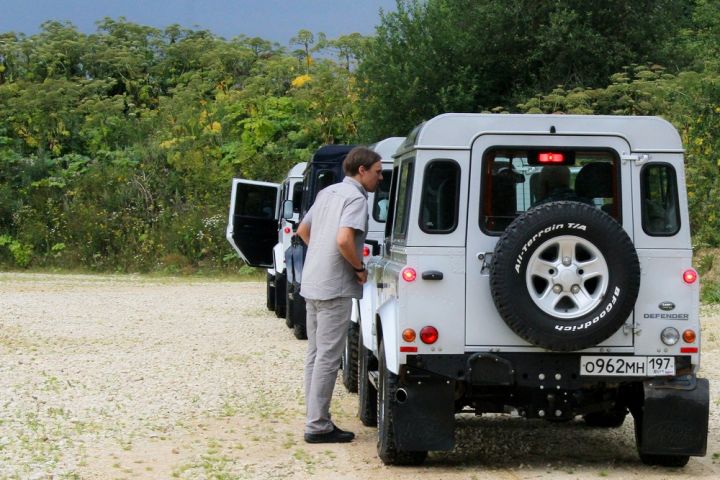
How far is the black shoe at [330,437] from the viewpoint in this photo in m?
8.84

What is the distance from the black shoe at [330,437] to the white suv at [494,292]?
1067 mm

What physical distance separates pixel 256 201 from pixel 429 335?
1497 cm

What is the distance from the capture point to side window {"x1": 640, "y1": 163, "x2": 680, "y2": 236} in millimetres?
7703

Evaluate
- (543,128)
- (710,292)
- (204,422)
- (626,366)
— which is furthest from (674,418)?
(710,292)

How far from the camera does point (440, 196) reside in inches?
303

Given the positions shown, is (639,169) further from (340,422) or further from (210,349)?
(210,349)

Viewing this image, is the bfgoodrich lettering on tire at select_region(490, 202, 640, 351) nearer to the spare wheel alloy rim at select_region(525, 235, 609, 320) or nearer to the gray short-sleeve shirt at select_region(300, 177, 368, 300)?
the spare wheel alloy rim at select_region(525, 235, 609, 320)

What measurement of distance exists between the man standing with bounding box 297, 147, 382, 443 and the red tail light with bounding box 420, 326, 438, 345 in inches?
41.3

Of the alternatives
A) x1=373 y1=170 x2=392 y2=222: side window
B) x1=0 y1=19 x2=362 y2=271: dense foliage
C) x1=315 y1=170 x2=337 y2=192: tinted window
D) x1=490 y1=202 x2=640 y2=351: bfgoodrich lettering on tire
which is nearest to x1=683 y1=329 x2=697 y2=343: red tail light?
x1=490 y1=202 x2=640 y2=351: bfgoodrich lettering on tire

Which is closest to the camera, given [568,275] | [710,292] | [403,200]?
[568,275]

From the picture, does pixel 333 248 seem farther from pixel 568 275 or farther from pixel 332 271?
pixel 568 275

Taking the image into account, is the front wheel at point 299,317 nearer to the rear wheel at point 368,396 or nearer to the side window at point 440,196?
the rear wheel at point 368,396

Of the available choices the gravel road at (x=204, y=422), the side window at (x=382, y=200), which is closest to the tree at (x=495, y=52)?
the gravel road at (x=204, y=422)

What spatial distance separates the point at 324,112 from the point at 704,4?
11.6 m
